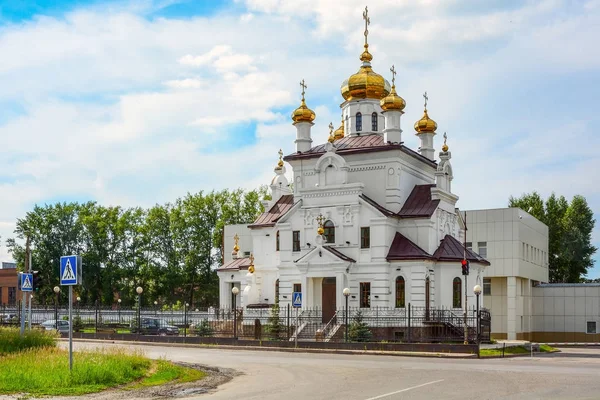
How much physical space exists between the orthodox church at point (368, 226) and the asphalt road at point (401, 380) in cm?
1444

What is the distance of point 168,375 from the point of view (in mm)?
19234

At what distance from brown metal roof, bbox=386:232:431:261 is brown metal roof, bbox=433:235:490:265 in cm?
99

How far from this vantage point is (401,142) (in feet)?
139

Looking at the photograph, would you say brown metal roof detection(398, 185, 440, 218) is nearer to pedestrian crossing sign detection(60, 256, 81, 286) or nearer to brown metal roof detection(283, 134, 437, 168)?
brown metal roof detection(283, 134, 437, 168)

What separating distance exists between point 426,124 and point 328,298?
12093 millimetres

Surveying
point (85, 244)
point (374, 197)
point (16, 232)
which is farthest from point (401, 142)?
point (16, 232)

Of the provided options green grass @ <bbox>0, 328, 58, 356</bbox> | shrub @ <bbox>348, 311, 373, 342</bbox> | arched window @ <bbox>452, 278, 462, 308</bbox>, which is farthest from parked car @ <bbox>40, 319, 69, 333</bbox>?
green grass @ <bbox>0, 328, 58, 356</bbox>

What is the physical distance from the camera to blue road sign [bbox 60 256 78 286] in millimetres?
17375

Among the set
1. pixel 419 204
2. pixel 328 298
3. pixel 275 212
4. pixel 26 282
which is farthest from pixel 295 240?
pixel 26 282

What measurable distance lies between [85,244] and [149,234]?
8606mm

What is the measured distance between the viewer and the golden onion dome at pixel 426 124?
45.3 meters

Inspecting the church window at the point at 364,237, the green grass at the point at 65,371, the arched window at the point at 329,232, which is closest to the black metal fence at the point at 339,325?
the church window at the point at 364,237

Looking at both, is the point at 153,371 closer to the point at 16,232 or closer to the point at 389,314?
the point at 389,314

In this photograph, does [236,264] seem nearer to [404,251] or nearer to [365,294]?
[365,294]
